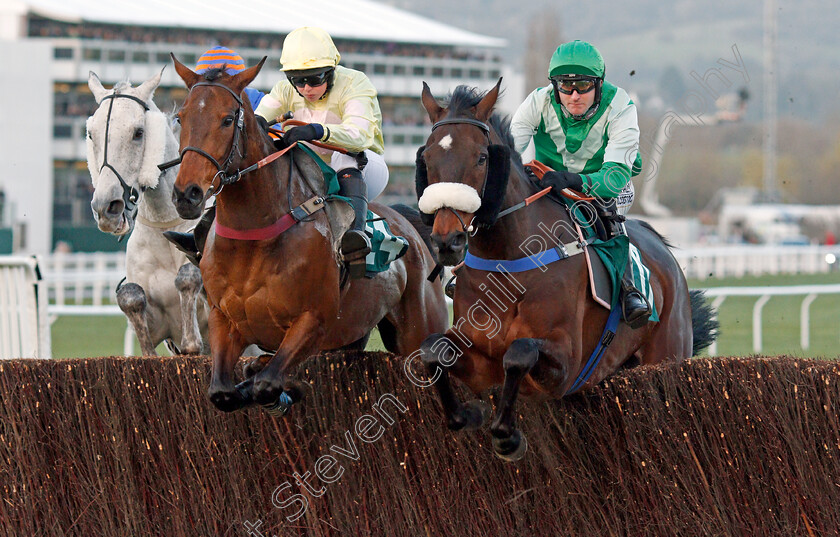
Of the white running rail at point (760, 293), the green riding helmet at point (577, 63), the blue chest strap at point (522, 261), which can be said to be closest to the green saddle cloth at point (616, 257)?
the blue chest strap at point (522, 261)

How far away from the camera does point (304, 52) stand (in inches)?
177

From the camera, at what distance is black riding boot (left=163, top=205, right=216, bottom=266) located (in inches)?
182

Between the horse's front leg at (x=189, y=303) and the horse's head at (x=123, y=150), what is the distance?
13.3 inches

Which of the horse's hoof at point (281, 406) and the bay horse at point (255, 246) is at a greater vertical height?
the bay horse at point (255, 246)

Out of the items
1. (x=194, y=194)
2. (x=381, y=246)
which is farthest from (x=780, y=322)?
(x=194, y=194)

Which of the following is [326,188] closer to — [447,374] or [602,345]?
[447,374]

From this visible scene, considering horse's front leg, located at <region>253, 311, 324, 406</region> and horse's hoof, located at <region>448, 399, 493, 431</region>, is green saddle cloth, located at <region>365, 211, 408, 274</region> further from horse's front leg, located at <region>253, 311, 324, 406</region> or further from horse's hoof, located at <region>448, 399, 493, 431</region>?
horse's hoof, located at <region>448, 399, 493, 431</region>

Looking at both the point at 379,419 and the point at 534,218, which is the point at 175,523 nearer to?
the point at 379,419

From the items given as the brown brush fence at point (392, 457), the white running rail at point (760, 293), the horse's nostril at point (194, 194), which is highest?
the horse's nostril at point (194, 194)

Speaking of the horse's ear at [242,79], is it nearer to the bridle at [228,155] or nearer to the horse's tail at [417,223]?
the bridle at [228,155]

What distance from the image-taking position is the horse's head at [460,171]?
3.56 metres

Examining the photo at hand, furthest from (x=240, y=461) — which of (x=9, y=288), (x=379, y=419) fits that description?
(x=9, y=288)

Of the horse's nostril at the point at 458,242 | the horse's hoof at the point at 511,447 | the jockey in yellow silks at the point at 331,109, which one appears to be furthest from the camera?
the jockey in yellow silks at the point at 331,109

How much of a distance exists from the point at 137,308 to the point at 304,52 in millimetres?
1488
